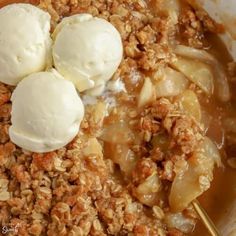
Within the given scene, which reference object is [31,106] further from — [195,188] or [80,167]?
[195,188]

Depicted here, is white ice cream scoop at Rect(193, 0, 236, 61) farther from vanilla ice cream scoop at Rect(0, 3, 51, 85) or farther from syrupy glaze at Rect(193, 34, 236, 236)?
vanilla ice cream scoop at Rect(0, 3, 51, 85)

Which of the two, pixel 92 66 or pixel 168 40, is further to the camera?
pixel 168 40

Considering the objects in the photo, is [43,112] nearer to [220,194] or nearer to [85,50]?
[85,50]

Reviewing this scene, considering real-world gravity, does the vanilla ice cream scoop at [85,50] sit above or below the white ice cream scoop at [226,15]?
below

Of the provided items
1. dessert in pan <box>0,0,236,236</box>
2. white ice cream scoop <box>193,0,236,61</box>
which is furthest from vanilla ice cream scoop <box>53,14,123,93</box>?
white ice cream scoop <box>193,0,236,61</box>

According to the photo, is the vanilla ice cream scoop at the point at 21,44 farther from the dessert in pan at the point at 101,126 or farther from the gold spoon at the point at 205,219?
the gold spoon at the point at 205,219

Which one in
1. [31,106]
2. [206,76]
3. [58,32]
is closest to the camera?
[31,106]

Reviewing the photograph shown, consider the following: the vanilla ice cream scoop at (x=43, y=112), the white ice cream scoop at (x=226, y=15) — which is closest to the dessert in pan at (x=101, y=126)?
the vanilla ice cream scoop at (x=43, y=112)

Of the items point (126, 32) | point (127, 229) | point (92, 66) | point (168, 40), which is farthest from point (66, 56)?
point (127, 229)
